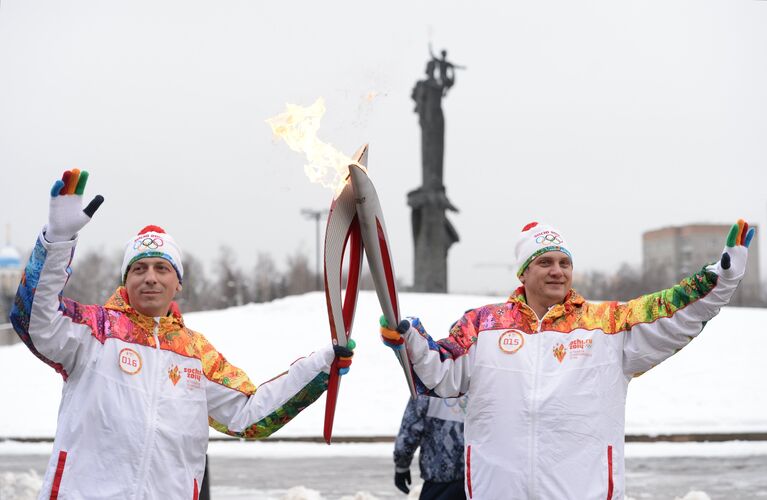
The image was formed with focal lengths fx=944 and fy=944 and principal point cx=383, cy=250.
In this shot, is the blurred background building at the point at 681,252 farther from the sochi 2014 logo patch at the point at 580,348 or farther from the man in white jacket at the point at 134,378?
the man in white jacket at the point at 134,378

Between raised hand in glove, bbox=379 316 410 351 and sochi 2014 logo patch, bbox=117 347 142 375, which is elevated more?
raised hand in glove, bbox=379 316 410 351

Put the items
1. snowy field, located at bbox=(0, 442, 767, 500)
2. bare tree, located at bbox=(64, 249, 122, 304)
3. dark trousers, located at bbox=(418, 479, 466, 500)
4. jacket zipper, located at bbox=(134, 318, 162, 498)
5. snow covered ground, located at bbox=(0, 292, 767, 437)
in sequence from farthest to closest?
bare tree, located at bbox=(64, 249, 122, 304) < snow covered ground, located at bbox=(0, 292, 767, 437) < snowy field, located at bbox=(0, 442, 767, 500) < dark trousers, located at bbox=(418, 479, 466, 500) < jacket zipper, located at bbox=(134, 318, 162, 498)

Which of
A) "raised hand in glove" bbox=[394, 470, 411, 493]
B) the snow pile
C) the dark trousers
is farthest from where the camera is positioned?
the snow pile

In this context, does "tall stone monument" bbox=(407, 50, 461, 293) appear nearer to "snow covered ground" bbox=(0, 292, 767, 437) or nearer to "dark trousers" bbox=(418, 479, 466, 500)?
"snow covered ground" bbox=(0, 292, 767, 437)

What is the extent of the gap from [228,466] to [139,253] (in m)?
5.40

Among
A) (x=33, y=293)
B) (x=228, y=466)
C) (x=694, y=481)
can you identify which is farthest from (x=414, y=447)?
(x=228, y=466)

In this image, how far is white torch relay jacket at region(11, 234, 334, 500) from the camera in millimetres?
2635

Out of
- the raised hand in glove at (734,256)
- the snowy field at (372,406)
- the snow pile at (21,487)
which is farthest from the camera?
the snowy field at (372,406)

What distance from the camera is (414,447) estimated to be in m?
4.03

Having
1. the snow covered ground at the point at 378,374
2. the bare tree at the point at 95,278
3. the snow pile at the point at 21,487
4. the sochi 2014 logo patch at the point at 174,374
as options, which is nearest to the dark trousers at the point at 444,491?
the sochi 2014 logo patch at the point at 174,374

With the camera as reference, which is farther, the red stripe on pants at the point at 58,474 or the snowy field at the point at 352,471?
the snowy field at the point at 352,471

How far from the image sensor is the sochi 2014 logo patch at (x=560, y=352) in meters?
2.98

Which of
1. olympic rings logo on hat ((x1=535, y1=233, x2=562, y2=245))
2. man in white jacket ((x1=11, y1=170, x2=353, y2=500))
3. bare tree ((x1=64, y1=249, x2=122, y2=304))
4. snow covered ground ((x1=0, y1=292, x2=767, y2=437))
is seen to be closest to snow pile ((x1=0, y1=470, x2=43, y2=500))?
man in white jacket ((x1=11, y1=170, x2=353, y2=500))

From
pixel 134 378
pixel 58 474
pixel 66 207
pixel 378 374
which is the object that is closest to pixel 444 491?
pixel 134 378
